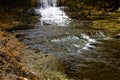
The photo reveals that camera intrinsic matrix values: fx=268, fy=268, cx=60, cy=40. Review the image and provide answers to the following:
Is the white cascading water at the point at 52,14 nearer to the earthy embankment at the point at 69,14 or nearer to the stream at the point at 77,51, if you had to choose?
the earthy embankment at the point at 69,14

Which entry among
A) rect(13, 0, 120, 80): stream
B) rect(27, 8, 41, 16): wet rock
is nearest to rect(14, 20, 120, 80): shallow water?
rect(13, 0, 120, 80): stream

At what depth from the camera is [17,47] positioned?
10422 millimetres

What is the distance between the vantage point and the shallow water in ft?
26.8

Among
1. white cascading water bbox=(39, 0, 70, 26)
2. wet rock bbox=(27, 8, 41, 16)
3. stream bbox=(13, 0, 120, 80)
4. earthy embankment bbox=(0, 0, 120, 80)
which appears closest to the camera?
stream bbox=(13, 0, 120, 80)

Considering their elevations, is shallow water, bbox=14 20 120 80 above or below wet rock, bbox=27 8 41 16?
below

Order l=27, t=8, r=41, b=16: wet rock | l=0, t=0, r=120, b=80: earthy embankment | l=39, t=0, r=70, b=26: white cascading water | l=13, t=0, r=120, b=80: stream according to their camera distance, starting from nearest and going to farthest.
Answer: l=13, t=0, r=120, b=80: stream, l=0, t=0, r=120, b=80: earthy embankment, l=39, t=0, r=70, b=26: white cascading water, l=27, t=8, r=41, b=16: wet rock

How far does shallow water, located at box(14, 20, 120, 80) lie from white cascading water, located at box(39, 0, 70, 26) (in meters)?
3.00

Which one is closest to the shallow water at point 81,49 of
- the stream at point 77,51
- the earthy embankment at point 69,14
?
the stream at point 77,51

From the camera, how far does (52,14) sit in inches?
848

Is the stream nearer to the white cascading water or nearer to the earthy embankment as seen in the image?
the earthy embankment

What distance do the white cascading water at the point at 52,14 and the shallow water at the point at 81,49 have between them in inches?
118

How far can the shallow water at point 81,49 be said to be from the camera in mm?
8158

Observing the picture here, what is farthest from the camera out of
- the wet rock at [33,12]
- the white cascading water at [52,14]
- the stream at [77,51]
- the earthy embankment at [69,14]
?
the wet rock at [33,12]

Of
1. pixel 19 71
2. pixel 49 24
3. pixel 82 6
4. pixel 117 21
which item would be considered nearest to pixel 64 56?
pixel 19 71
